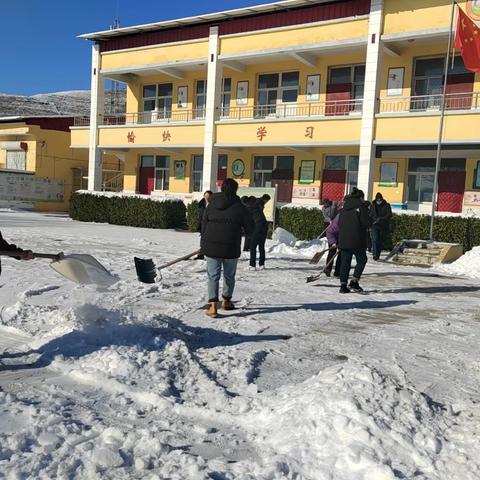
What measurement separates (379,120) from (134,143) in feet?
37.5

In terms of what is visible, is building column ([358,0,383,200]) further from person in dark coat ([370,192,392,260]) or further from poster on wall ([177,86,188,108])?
poster on wall ([177,86,188,108])

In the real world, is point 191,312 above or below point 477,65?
below

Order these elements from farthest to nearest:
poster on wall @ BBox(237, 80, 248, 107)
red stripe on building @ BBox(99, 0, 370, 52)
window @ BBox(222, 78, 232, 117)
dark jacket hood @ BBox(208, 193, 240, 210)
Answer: window @ BBox(222, 78, 232, 117)
poster on wall @ BBox(237, 80, 248, 107)
red stripe on building @ BBox(99, 0, 370, 52)
dark jacket hood @ BBox(208, 193, 240, 210)

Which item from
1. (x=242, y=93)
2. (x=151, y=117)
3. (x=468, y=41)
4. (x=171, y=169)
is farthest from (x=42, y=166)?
(x=468, y=41)

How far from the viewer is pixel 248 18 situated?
21203 millimetres

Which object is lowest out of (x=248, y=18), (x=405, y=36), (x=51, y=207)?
(x=51, y=207)

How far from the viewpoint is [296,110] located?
21938mm

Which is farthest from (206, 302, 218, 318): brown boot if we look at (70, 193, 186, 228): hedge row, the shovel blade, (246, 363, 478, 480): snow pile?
(70, 193, 186, 228): hedge row

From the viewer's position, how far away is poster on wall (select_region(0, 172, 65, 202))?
30.7 m

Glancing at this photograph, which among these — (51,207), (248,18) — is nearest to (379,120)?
(248,18)

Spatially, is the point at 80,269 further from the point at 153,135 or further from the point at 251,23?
the point at 153,135

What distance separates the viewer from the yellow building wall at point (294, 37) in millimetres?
18781

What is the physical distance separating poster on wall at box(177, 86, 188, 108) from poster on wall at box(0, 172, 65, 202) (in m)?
11.1

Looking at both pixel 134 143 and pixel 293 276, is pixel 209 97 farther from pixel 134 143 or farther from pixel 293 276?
pixel 293 276
